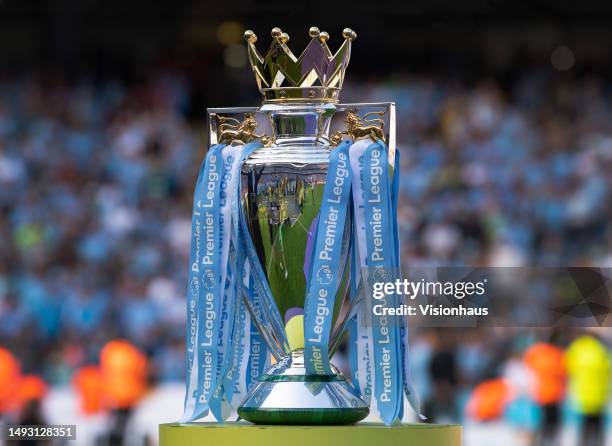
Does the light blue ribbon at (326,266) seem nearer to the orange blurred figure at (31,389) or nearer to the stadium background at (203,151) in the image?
the stadium background at (203,151)

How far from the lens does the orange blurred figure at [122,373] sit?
22.6 feet

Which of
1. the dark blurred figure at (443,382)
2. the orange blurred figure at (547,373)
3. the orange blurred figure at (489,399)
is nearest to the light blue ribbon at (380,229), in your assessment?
the dark blurred figure at (443,382)

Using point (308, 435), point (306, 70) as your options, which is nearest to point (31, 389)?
point (306, 70)

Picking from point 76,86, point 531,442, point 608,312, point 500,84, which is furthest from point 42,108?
point 608,312

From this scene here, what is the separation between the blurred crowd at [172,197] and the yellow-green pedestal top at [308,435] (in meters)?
4.64

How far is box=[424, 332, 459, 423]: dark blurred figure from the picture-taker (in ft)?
22.0

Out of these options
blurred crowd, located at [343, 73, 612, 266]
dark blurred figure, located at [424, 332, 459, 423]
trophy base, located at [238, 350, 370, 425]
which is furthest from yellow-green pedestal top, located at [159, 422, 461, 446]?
blurred crowd, located at [343, 73, 612, 266]

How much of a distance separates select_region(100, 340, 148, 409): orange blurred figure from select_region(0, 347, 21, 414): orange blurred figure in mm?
435

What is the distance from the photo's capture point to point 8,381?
7.15 metres

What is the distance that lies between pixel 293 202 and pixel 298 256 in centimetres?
9

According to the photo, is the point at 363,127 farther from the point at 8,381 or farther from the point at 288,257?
the point at 8,381

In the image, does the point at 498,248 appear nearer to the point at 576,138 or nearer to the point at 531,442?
the point at 576,138

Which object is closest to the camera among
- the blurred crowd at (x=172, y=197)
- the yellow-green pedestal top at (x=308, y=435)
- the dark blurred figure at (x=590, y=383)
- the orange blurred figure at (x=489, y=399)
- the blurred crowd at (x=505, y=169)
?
the yellow-green pedestal top at (x=308, y=435)

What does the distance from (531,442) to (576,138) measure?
3.31 meters
